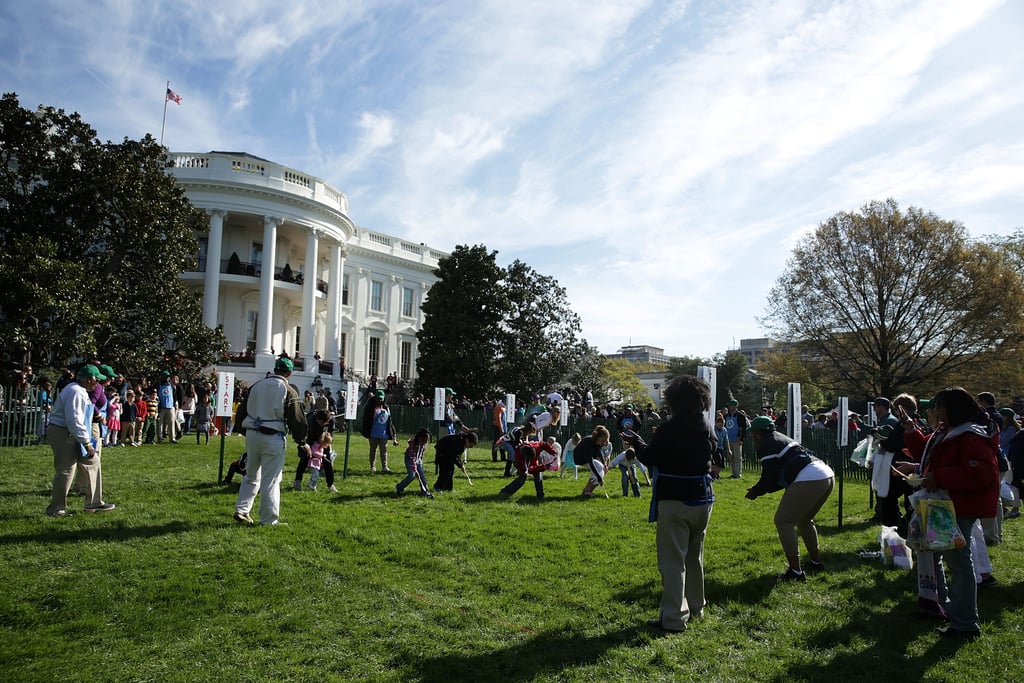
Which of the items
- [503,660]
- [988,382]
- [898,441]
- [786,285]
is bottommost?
[503,660]

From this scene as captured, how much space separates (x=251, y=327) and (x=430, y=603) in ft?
113

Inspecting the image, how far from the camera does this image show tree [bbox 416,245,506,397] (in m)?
33.2

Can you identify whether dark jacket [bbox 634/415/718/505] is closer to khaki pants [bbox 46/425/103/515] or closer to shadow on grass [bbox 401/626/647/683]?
shadow on grass [bbox 401/626/647/683]

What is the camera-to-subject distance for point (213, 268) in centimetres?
3300

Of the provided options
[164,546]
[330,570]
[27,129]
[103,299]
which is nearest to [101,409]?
[164,546]

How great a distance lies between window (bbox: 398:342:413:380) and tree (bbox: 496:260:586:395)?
16.0 meters

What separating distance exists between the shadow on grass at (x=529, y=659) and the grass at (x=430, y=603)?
18 millimetres

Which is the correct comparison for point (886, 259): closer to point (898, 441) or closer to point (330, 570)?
point (898, 441)

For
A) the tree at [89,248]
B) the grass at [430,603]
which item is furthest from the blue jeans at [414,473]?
the tree at [89,248]

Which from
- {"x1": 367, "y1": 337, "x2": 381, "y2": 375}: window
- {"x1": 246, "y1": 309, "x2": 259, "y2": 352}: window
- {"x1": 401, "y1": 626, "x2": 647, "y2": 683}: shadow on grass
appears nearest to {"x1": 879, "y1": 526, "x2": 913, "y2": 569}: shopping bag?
{"x1": 401, "y1": 626, "x2": 647, "y2": 683}: shadow on grass

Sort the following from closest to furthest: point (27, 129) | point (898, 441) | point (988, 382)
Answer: point (898, 441) → point (27, 129) → point (988, 382)

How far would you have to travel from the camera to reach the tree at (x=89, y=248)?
715 inches

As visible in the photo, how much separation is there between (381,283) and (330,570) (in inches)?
1632

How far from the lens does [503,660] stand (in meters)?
4.84
